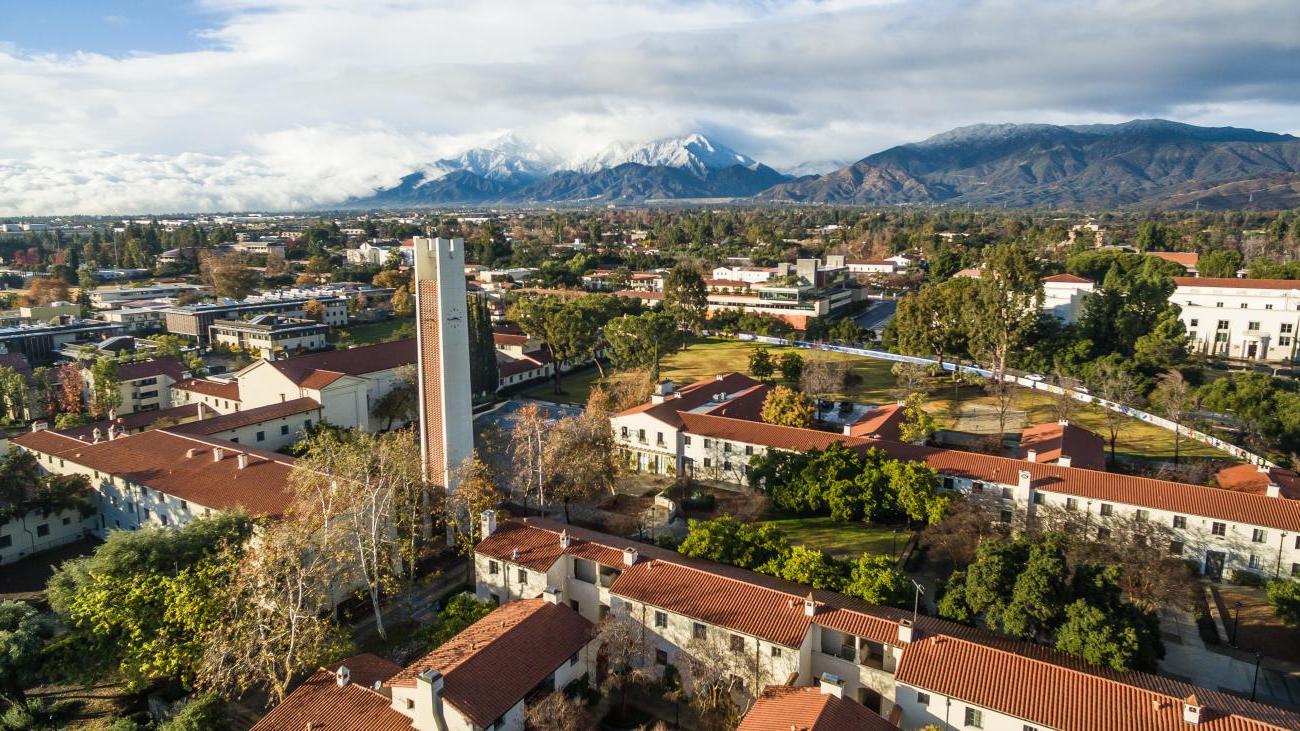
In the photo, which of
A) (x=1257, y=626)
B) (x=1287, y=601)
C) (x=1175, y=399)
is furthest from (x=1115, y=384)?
(x=1287, y=601)

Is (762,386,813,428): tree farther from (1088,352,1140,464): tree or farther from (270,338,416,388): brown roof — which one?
(270,338,416,388): brown roof

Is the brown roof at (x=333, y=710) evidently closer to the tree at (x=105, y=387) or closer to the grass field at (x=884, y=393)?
the grass field at (x=884, y=393)

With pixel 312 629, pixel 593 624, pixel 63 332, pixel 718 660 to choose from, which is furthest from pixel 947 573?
pixel 63 332

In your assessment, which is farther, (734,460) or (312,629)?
(734,460)

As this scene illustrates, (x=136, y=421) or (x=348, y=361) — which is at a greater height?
(x=348, y=361)

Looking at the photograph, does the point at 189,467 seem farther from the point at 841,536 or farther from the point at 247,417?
the point at 841,536

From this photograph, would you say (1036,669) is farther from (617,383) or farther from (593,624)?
(617,383)
